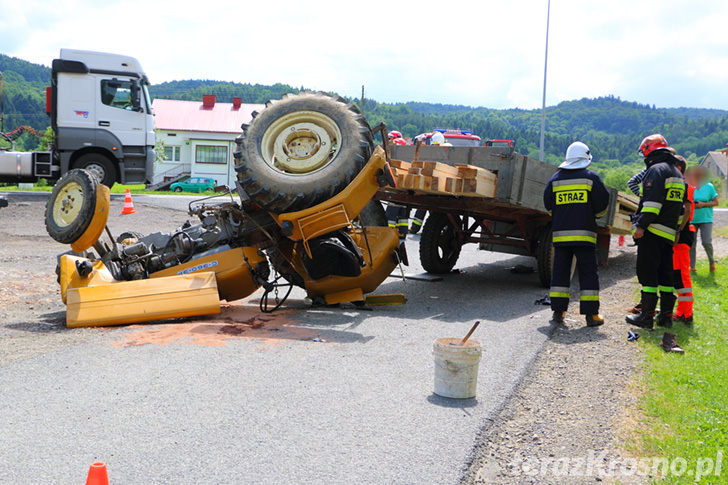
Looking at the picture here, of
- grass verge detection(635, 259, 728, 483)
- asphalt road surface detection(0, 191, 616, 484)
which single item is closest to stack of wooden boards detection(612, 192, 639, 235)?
grass verge detection(635, 259, 728, 483)

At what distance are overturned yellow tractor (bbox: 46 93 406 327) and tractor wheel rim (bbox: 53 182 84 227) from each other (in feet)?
0.04

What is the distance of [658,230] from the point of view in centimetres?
644

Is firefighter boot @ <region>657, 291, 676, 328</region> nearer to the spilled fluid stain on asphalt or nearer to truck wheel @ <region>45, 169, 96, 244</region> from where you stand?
the spilled fluid stain on asphalt

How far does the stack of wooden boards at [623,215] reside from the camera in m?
10.0

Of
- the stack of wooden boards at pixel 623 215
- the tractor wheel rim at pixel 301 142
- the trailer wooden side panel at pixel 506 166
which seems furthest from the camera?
the stack of wooden boards at pixel 623 215

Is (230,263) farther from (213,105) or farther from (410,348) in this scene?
(213,105)

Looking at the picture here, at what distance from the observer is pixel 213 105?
185 feet

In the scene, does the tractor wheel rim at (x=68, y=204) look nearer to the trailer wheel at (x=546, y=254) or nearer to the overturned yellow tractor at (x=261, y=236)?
the overturned yellow tractor at (x=261, y=236)

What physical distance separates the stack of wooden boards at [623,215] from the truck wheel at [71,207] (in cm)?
725

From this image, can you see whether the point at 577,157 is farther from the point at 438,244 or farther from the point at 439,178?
the point at 438,244

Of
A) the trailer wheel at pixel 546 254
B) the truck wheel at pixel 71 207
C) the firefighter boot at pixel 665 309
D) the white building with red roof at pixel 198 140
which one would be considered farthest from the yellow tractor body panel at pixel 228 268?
the white building with red roof at pixel 198 140

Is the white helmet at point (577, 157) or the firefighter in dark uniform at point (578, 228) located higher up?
the white helmet at point (577, 157)

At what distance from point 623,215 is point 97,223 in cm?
794

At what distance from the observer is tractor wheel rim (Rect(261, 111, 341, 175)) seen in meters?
6.58
